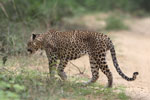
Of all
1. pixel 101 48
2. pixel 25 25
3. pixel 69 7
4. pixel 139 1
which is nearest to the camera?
pixel 101 48

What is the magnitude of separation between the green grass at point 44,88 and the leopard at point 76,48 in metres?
0.42

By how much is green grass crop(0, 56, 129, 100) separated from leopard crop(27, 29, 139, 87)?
42 centimetres

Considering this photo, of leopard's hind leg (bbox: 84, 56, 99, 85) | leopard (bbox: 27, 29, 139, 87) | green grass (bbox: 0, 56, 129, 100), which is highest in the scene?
leopard (bbox: 27, 29, 139, 87)

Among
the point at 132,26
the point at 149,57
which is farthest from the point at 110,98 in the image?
the point at 132,26

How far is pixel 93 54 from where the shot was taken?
899 centimetres

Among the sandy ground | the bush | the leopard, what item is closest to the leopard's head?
the leopard

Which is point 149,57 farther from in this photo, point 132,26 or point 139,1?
point 139,1

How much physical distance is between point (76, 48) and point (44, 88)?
6.46 feet

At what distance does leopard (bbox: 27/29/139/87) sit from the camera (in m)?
8.98

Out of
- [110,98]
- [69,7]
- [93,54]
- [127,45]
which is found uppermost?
[69,7]

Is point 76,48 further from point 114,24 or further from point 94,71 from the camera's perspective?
point 114,24

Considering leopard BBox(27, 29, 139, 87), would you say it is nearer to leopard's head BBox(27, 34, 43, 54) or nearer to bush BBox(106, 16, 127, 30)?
leopard's head BBox(27, 34, 43, 54)

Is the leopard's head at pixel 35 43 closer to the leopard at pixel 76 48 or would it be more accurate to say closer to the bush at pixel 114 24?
the leopard at pixel 76 48

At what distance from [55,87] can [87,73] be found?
3173 millimetres
